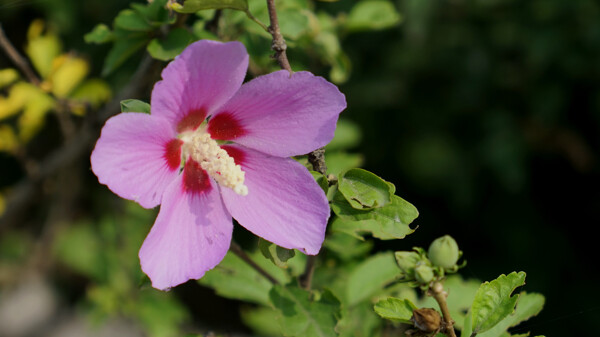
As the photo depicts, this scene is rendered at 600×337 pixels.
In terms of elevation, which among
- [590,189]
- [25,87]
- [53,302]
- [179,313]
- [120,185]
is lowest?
[53,302]

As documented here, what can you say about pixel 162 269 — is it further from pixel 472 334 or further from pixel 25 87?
pixel 25 87

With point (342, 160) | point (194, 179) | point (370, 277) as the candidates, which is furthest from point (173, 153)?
point (342, 160)

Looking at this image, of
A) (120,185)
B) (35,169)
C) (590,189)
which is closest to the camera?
(120,185)

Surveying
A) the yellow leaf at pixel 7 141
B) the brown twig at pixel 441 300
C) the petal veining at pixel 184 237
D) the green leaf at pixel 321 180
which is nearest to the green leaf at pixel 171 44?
the petal veining at pixel 184 237

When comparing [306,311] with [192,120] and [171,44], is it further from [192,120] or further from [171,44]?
[171,44]

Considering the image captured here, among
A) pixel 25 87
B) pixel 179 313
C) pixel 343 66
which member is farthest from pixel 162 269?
pixel 179 313

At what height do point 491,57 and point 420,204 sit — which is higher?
point 491,57

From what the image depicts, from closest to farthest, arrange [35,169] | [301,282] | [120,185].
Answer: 1. [120,185]
2. [301,282]
3. [35,169]

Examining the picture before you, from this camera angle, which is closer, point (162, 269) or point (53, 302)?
point (162, 269)
